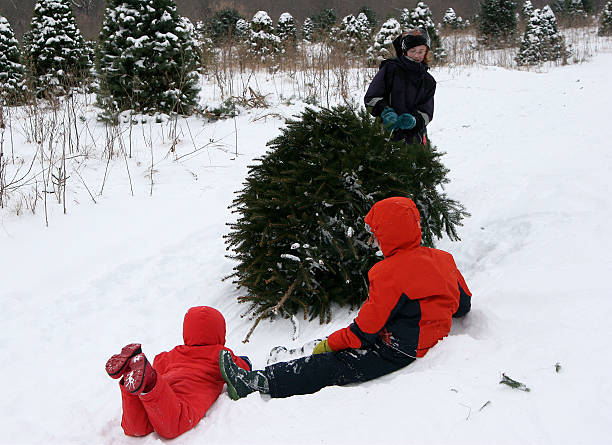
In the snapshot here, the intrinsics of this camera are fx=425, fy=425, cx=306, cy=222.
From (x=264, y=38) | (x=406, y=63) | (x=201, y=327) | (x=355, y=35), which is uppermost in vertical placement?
(x=355, y=35)

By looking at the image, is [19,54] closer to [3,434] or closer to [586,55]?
[3,434]

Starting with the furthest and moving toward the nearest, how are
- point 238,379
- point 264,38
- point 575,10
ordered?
point 575,10
point 264,38
point 238,379

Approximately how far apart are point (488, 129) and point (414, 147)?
188 inches

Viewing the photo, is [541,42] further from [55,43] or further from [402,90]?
[55,43]

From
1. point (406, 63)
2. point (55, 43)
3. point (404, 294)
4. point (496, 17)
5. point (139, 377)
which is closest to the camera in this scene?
point (139, 377)

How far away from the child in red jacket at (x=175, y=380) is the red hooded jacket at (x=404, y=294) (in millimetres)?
750

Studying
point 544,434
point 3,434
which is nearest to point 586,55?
point 544,434

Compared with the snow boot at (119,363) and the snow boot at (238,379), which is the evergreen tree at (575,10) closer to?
the snow boot at (238,379)

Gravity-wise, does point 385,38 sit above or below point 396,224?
above

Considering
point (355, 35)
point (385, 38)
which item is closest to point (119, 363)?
point (385, 38)

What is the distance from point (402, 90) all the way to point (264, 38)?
12.4 m

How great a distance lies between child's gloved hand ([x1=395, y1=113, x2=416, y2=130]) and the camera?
12.3ft

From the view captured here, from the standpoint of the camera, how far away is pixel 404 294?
2156mm

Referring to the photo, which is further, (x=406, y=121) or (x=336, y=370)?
(x=406, y=121)
